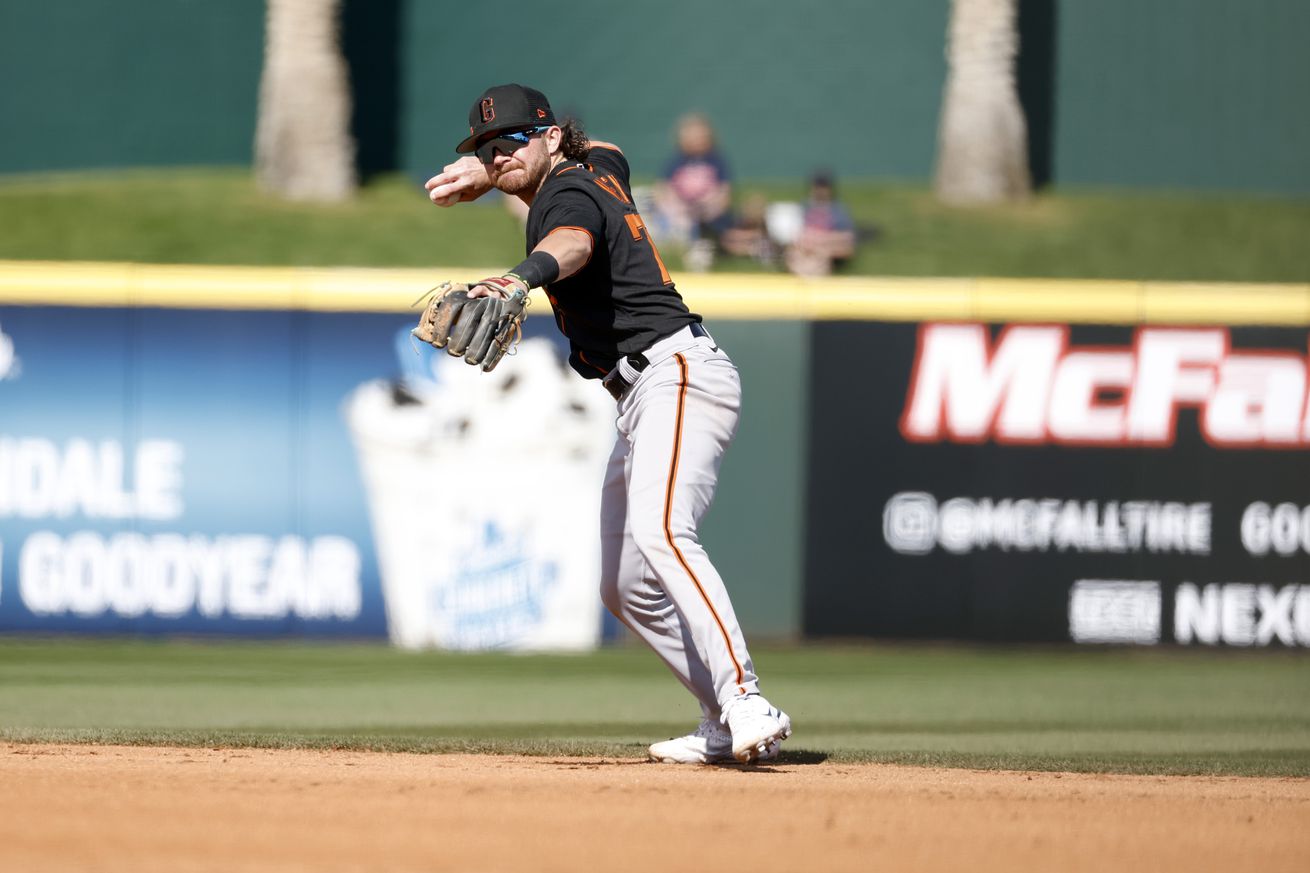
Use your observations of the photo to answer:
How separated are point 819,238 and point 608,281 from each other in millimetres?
8529

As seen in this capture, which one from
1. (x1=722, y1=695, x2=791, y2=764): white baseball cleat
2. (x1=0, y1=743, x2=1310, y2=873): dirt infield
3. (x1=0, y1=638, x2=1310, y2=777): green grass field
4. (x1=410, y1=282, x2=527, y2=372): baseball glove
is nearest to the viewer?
(x1=0, y1=743, x2=1310, y2=873): dirt infield

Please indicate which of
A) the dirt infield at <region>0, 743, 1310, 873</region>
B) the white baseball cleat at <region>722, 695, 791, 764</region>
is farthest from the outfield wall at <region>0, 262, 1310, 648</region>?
the white baseball cleat at <region>722, 695, 791, 764</region>

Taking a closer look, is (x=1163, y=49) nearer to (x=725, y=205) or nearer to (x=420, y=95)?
(x=725, y=205)

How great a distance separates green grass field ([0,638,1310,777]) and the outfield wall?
0.86 ft

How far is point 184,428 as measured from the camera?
9.25 meters

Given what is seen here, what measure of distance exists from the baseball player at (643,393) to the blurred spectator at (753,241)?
797 cm

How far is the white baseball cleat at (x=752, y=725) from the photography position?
→ 188 inches

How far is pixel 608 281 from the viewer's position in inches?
197

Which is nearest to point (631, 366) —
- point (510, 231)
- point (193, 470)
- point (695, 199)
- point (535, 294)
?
point (535, 294)

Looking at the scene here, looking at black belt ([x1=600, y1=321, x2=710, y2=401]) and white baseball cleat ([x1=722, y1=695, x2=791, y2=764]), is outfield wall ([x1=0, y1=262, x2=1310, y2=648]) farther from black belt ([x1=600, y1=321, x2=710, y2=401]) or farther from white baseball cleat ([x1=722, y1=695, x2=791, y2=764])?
white baseball cleat ([x1=722, y1=695, x2=791, y2=764])

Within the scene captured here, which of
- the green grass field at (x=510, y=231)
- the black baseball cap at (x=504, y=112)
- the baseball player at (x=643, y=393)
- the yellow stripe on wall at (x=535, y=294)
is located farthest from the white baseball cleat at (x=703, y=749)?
the green grass field at (x=510, y=231)

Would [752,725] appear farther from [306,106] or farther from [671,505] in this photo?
[306,106]

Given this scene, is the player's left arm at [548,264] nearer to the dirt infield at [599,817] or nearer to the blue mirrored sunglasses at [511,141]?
the blue mirrored sunglasses at [511,141]

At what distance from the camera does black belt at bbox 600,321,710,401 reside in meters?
5.08
